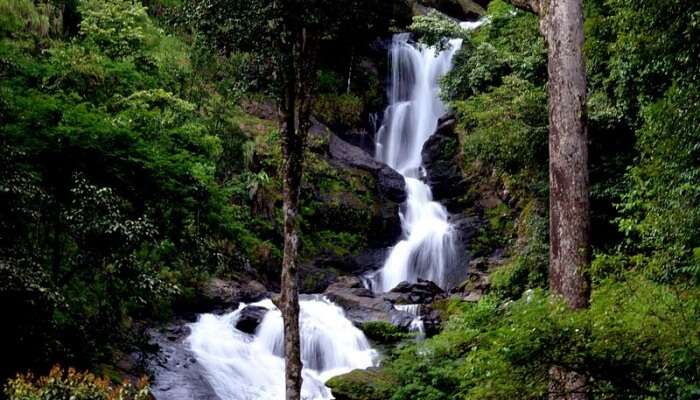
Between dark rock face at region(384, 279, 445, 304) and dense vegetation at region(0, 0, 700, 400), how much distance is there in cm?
151

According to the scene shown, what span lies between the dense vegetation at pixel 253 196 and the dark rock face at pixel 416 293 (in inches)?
59.3

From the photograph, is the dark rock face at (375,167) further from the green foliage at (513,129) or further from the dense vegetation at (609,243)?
the green foliage at (513,129)

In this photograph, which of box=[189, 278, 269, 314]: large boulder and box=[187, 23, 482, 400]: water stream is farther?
box=[189, 278, 269, 314]: large boulder

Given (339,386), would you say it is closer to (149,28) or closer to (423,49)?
(149,28)

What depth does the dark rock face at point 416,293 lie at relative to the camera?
63.5 ft

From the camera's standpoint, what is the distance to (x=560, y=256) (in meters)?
7.65

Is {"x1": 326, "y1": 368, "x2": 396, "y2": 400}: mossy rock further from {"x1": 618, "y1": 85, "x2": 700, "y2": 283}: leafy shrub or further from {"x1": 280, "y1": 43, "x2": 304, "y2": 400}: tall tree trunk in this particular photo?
{"x1": 618, "y1": 85, "x2": 700, "y2": 283}: leafy shrub

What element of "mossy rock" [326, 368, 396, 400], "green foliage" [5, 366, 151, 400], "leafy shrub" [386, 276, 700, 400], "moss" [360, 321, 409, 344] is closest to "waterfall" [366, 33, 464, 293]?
"moss" [360, 321, 409, 344]

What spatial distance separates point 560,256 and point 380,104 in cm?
2523

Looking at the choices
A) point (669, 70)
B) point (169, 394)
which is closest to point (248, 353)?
point (169, 394)

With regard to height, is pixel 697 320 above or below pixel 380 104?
below

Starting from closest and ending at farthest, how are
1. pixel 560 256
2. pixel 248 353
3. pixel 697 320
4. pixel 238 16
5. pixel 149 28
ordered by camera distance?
pixel 697 320 → pixel 560 256 → pixel 238 16 → pixel 248 353 → pixel 149 28

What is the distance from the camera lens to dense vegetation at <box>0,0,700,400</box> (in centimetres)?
516

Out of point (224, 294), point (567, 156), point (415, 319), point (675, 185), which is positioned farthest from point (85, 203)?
point (415, 319)
